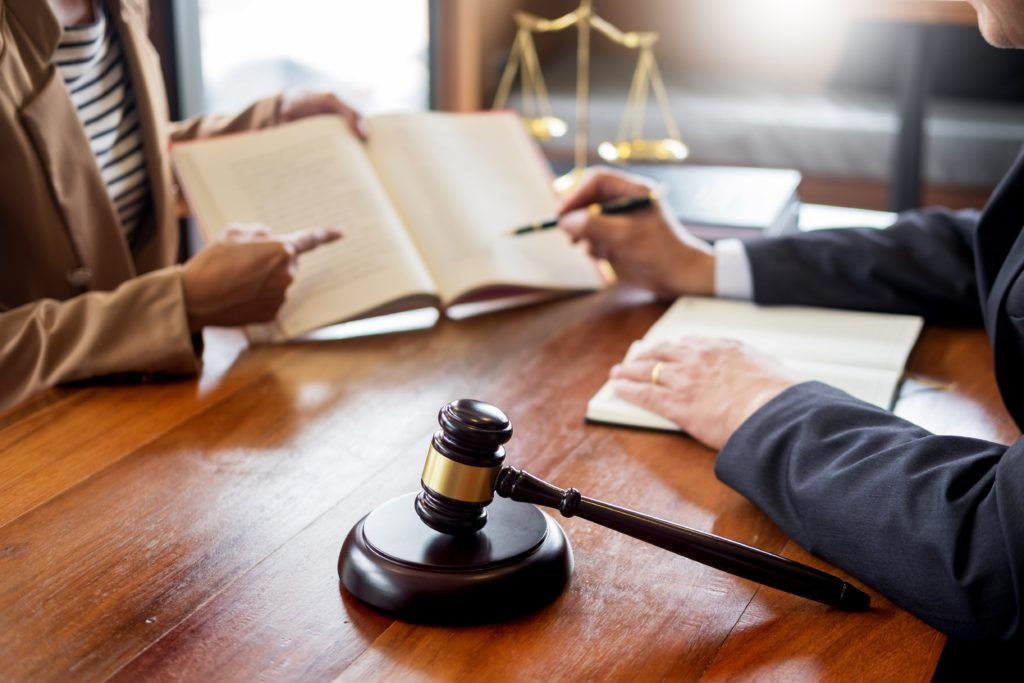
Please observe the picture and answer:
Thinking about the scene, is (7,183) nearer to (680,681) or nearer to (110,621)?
(110,621)

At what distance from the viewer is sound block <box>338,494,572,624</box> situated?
0.84 metres

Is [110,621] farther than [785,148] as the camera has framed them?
No

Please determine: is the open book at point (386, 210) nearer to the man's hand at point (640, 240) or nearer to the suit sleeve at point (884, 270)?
the man's hand at point (640, 240)

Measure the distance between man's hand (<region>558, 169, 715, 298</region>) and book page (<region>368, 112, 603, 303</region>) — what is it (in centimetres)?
5

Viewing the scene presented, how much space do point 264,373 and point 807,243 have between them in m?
0.74

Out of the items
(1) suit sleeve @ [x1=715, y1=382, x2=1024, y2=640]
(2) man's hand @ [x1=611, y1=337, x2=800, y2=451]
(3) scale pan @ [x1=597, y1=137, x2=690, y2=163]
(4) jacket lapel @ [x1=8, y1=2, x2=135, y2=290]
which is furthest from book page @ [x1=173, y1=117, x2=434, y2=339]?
(3) scale pan @ [x1=597, y1=137, x2=690, y2=163]

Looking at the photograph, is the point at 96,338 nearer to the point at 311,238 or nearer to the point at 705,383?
the point at 311,238

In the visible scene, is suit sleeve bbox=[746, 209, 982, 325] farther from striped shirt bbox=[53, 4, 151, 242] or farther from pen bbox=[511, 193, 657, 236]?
striped shirt bbox=[53, 4, 151, 242]

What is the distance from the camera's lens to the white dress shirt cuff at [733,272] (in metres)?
1.57

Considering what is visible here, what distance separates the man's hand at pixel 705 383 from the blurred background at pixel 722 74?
7.05 feet

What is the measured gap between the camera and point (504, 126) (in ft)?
5.96

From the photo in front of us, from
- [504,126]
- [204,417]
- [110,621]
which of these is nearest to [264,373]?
[204,417]

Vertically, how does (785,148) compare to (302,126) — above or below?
below

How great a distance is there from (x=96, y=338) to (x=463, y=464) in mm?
611
